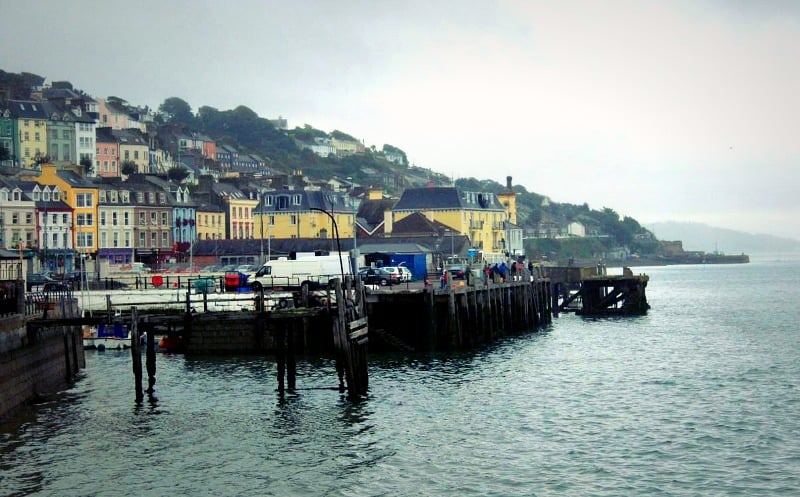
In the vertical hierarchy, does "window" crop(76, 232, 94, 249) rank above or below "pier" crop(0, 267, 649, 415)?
above

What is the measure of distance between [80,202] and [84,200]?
664mm

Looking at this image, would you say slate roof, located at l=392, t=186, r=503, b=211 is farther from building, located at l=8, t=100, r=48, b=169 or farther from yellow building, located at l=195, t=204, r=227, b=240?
building, located at l=8, t=100, r=48, b=169

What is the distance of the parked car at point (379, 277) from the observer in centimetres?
7422

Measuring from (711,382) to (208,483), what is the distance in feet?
88.2

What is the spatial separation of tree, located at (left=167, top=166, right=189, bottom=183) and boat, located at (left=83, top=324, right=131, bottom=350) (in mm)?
120408

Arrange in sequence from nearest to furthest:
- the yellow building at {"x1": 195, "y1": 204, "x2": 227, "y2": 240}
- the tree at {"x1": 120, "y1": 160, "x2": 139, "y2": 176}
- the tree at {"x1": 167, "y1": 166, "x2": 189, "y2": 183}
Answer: the yellow building at {"x1": 195, "y1": 204, "x2": 227, "y2": 240}, the tree at {"x1": 120, "y1": 160, "x2": 139, "y2": 176}, the tree at {"x1": 167, "y1": 166, "x2": 189, "y2": 183}

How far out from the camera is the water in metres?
30.9

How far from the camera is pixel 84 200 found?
119625 mm

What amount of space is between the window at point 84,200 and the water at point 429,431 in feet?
208

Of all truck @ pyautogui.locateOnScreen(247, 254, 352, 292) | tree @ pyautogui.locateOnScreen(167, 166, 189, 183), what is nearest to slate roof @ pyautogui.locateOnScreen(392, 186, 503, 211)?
tree @ pyautogui.locateOnScreen(167, 166, 189, 183)

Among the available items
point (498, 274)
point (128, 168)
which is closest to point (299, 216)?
point (498, 274)

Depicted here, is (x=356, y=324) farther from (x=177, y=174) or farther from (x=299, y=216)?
(x=177, y=174)

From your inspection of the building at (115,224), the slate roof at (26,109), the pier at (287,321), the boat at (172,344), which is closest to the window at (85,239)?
the building at (115,224)

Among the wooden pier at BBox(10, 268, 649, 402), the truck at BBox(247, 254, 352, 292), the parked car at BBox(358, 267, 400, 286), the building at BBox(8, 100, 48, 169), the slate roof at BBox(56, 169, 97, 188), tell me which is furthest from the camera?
the building at BBox(8, 100, 48, 169)
